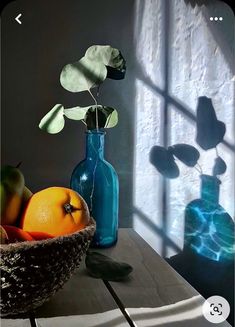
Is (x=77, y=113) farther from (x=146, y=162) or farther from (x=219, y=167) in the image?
(x=219, y=167)

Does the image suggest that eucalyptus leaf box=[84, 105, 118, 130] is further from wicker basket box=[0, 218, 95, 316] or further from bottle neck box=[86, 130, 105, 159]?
wicker basket box=[0, 218, 95, 316]

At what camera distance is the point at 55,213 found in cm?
52

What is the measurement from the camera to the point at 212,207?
954mm

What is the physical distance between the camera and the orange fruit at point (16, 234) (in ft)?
1.63

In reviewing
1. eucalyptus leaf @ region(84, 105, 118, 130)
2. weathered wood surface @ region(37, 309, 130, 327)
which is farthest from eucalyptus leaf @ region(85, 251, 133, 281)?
eucalyptus leaf @ region(84, 105, 118, 130)

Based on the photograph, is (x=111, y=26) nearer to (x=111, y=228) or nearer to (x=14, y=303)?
(x=111, y=228)

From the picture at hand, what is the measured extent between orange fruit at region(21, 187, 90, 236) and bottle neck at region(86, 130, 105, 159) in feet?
0.75

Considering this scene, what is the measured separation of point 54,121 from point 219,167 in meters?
0.36

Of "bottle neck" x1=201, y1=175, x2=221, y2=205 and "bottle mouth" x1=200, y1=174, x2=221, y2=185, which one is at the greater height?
"bottle mouth" x1=200, y1=174, x2=221, y2=185

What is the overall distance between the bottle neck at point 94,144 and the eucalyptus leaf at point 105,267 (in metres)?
→ 0.17

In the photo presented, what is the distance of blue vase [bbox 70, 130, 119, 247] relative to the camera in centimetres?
77

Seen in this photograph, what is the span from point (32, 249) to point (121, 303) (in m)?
0.16

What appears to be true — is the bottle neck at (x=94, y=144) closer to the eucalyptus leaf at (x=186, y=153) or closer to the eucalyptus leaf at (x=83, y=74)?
the eucalyptus leaf at (x=83, y=74)

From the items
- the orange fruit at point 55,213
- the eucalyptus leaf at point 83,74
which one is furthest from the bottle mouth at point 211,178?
the orange fruit at point 55,213
